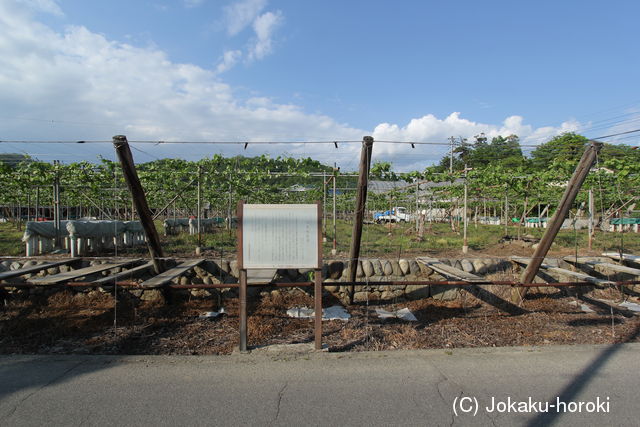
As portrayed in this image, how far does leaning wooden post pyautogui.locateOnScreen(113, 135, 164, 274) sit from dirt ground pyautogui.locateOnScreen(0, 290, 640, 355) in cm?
102

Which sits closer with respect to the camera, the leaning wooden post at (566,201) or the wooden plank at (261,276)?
the leaning wooden post at (566,201)

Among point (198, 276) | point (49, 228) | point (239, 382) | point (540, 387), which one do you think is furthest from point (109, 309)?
point (540, 387)

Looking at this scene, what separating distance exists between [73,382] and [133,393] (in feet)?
2.31

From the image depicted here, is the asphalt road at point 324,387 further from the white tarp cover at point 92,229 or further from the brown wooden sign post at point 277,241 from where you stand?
the white tarp cover at point 92,229

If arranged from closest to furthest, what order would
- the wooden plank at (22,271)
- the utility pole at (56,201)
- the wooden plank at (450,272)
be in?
the wooden plank at (22,271) < the wooden plank at (450,272) < the utility pole at (56,201)

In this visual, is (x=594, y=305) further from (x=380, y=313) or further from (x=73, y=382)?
(x=73, y=382)

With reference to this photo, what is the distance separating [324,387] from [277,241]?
162cm

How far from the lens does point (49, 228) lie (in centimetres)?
896

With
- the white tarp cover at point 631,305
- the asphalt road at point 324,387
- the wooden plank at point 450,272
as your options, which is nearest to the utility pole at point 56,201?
the asphalt road at point 324,387

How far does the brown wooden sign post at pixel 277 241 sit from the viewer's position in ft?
13.6

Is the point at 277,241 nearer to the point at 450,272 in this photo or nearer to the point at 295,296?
the point at 295,296

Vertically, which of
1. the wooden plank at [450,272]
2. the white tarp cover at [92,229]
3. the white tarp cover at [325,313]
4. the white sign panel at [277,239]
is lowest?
the white tarp cover at [325,313]

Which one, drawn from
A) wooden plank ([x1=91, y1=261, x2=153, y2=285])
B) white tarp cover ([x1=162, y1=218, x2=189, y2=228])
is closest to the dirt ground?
wooden plank ([x1=91, y1=261, x2=153, y2=285])

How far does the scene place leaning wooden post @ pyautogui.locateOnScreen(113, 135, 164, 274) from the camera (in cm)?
496
